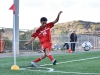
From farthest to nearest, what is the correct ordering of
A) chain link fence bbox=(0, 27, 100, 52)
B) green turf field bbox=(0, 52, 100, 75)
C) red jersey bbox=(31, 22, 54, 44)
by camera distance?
1. chain link fence bbox=(0, 27, 100, 52)
2. red jersey bbox=(31, 22, 54, 44)
3. green turf field bbox=(0, 52, 100, 75)

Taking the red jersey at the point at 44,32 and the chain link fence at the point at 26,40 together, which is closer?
the red jersey at the point at 44,32

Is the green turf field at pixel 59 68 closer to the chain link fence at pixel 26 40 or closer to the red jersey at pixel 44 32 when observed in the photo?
the red jersey at pixel 44 32

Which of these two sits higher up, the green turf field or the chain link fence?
the chain link fence

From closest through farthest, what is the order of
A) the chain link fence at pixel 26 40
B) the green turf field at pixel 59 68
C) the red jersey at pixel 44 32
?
the green turf field at pixel 59 68
the red jersey at pixel 44 32
the chain link fence at pixel 26 40

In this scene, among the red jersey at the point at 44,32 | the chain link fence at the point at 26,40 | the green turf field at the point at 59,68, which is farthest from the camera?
the chain link fence at the point at 26,40

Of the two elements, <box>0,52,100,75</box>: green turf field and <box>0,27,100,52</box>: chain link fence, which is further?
<box>0,27,100,52</box>: chain link fence

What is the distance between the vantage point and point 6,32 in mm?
26672

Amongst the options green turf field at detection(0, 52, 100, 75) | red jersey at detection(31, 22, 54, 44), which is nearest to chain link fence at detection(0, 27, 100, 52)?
green turf field at detection(0, 52, 100, 75)

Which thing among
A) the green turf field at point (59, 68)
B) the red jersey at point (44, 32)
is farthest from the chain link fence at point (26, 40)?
the red jersey at point (44, 32)

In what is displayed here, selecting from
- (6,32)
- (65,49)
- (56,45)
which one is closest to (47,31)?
(6,32)

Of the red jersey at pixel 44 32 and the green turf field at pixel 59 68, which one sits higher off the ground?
the red jersey at pixel 44 32

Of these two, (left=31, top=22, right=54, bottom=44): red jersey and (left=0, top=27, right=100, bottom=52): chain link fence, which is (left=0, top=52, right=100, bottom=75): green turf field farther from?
(left=0, top=27, right=100, bottom=52): chain link fence

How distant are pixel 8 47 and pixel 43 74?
19.3 metres

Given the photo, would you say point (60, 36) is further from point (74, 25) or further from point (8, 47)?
point (74, 25)
